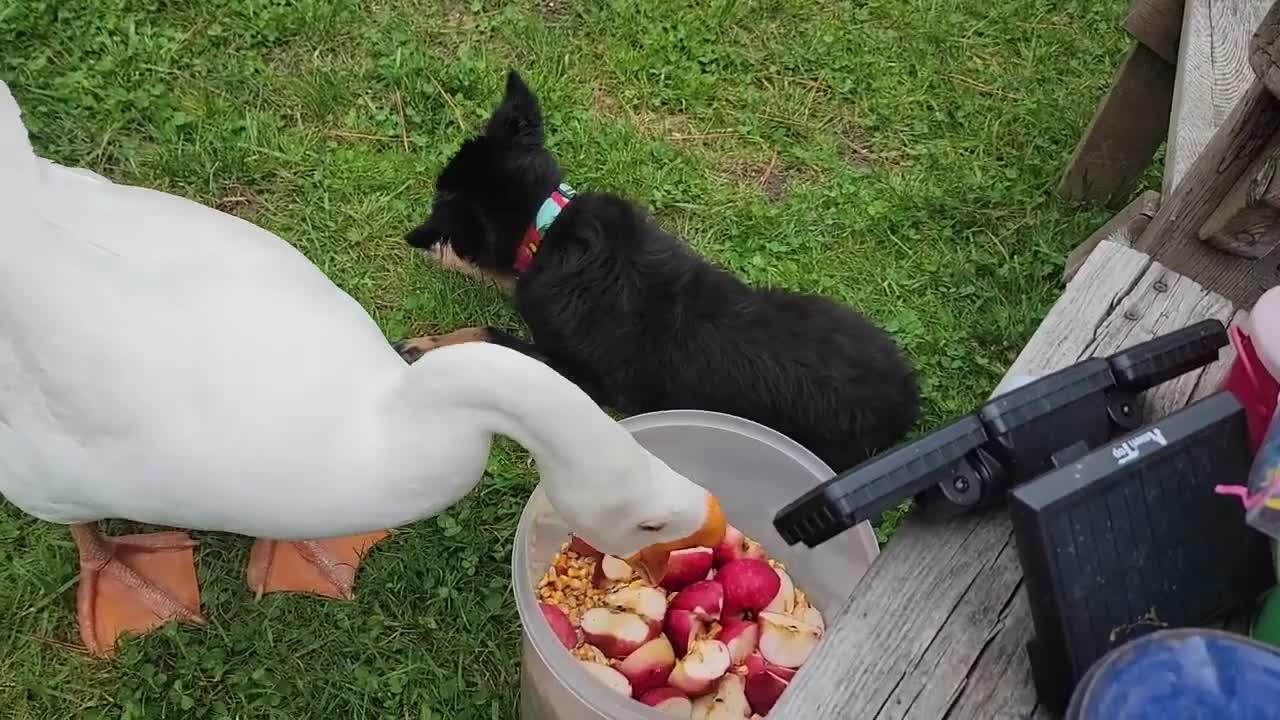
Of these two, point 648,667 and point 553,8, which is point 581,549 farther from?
point 553,8

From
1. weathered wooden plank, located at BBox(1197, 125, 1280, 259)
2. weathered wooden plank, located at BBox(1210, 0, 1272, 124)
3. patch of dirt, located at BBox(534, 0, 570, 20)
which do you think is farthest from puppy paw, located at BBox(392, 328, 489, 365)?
weathered wooden plank, located at BBox(1210, 0, 1272, 124)

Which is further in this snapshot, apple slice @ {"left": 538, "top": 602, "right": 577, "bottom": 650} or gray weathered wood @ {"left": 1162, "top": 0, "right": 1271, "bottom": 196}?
gray weathered wood @ {"left": 1162, "top": 0, "right": 1271, "bottom": 196}

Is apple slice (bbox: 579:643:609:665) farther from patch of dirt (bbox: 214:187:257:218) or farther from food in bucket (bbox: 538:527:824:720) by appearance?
patch of dirt (bbox: 214:187:257:218)

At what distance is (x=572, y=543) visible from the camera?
2066 mm

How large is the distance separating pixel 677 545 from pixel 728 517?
18.6 inches

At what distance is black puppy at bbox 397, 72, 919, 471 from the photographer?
2.13m

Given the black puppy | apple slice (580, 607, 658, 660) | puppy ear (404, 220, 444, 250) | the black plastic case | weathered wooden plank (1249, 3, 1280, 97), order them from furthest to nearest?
puppy ear (404, 220, 444, 250) → the black puppy → apple slice (580, 607, 658, 660) → weathered wooden plank (1249, 3, 1280, 97) → the black plastic case

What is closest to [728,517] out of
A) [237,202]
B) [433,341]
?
[433,341]

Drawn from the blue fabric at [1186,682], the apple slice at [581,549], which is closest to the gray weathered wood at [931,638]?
the blue fabric at [1186,682]

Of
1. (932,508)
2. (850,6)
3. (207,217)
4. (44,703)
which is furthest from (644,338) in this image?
(850,6)

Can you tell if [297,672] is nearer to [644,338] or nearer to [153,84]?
[644,338]

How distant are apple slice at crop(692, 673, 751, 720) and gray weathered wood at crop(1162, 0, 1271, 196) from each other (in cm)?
142

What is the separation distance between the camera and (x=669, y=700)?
5.87 ft

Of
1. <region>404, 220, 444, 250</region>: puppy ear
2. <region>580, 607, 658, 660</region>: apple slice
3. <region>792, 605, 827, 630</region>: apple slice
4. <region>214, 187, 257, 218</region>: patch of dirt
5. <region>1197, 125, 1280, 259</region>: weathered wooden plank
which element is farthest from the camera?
<region>214, 187, 257, 218</region>: patch of dirt
